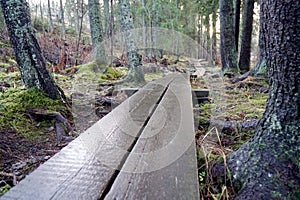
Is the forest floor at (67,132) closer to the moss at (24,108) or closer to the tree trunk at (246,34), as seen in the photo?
the moss at (24,108)

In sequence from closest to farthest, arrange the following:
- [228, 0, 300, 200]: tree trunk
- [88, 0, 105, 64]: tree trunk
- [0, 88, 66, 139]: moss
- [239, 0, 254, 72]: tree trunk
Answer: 1. [228, 0, 300, 200]: tree trunk
2. [0, 88, 66, 139]: moss
3. [239, 0, 254, 72]: tree trunk
4. [88, 0, 105, 64]: tree trunk

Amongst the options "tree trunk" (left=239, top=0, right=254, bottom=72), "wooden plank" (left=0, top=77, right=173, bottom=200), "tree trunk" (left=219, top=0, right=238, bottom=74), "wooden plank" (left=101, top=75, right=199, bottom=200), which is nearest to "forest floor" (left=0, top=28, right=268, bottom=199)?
"wooden plank" (left=101, top=75, right=199, bottom=200)

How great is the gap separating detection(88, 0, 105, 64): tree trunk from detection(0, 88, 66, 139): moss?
15.4 ft

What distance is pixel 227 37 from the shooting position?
7.03 metres

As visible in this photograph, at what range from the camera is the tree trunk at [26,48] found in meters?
2.94

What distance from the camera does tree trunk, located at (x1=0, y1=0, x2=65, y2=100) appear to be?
294 centimetres

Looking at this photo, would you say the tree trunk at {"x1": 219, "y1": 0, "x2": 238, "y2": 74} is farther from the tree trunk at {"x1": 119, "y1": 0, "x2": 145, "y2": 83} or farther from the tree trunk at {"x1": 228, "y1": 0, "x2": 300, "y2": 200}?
the tree trunk at {"x1": 228, "y1": 0, "x2": 300, "y2": 200}

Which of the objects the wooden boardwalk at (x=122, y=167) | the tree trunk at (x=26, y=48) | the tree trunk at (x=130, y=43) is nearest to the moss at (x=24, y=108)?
the tree trunk at (x=26, y=48)

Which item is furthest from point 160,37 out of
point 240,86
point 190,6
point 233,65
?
point 240,86

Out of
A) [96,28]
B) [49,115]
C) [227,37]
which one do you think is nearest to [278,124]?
[49,115]

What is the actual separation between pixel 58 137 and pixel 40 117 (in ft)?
1.54

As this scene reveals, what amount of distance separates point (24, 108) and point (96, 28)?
5.35 m

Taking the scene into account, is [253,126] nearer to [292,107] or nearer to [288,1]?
[292,107]

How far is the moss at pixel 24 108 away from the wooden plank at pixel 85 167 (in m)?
1.76
